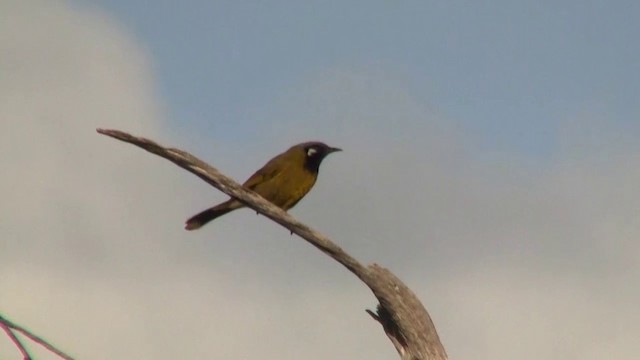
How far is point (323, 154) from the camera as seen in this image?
13.1 metres

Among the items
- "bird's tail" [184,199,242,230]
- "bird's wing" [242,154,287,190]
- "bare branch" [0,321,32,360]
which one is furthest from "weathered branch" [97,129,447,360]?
"bird's wing" [242,154,287,190]

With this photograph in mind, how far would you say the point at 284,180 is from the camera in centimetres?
1252

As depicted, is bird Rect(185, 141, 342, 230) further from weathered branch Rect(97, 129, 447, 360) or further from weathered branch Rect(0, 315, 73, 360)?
weathered branch Rect(0, 315, 73, 360)

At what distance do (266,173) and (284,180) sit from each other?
11.2 inches

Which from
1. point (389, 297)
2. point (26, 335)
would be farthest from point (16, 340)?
point (389, 297)

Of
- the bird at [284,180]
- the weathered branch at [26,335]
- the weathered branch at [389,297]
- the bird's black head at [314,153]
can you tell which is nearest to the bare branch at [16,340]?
the weathered branch at [26,335]

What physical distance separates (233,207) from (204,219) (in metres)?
0.38

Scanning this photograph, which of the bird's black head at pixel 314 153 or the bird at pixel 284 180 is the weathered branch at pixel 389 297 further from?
the bird's black head at pixel 314 153

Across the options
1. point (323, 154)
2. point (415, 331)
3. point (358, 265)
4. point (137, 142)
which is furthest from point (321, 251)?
point (323, 154)

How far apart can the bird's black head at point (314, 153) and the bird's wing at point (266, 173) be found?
348 mm

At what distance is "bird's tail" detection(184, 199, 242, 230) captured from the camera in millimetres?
11883

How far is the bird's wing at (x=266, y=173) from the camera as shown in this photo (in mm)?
12586

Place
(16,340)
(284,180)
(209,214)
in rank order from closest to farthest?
(16,340) < (209,214) < (284,180)

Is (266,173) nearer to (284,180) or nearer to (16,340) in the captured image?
(284,180)
